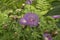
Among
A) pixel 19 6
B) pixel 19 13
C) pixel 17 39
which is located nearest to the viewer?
pixel 17 39

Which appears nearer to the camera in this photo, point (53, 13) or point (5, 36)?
point (5, 36)

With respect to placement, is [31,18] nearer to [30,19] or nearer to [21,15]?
[30,19]

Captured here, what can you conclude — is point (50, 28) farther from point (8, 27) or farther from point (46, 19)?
point (8, 27)

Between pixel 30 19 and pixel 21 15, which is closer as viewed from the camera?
pixel 30 19

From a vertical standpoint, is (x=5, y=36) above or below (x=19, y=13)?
below

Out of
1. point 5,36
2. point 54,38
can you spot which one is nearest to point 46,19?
point 54,38

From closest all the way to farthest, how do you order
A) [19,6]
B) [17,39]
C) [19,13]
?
[17,39] < [19,13] < [19,6]

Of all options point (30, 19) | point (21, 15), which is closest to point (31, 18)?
point (30, 19)
